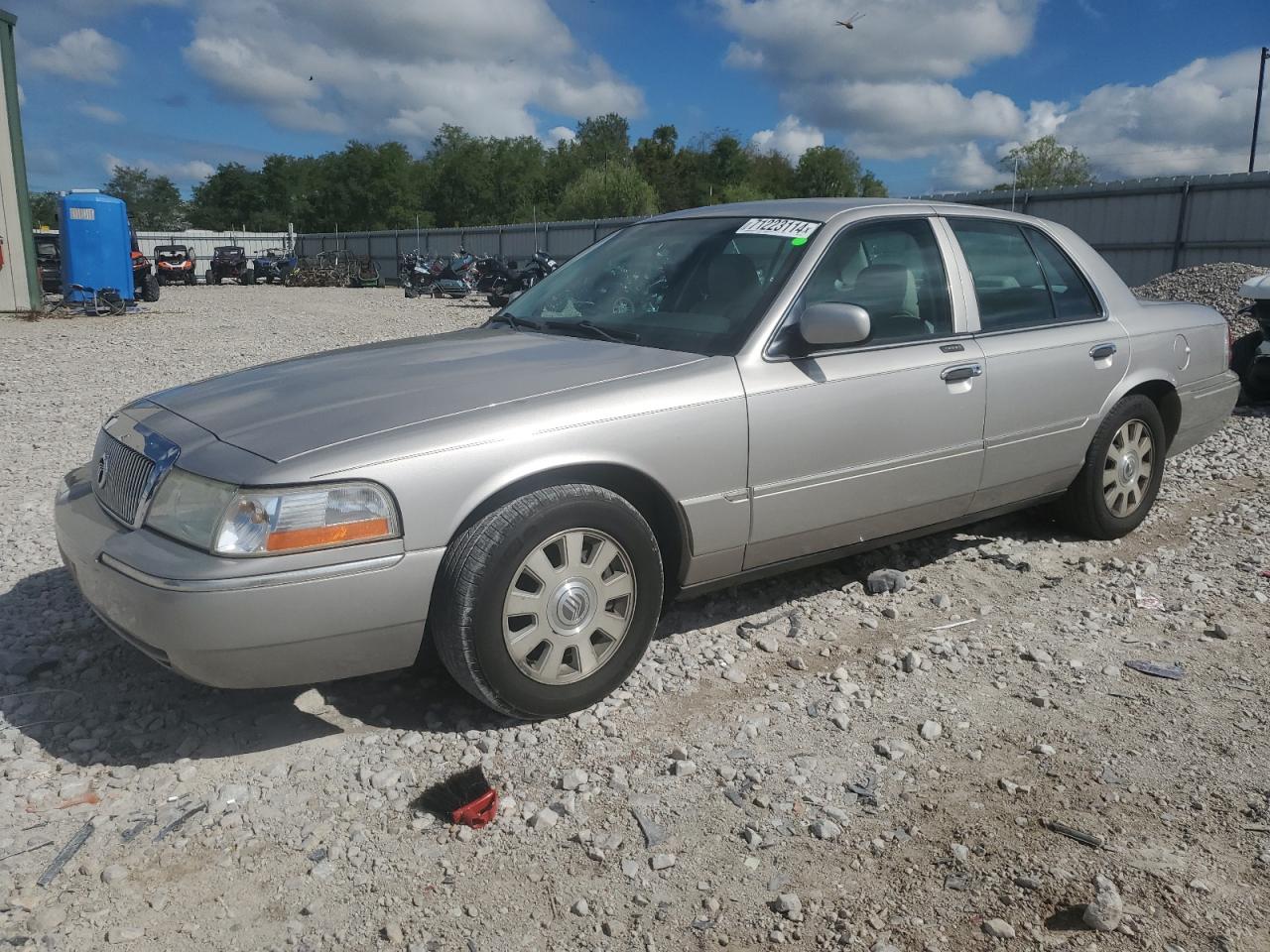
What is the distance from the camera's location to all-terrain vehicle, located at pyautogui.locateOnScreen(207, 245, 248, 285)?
40.8m

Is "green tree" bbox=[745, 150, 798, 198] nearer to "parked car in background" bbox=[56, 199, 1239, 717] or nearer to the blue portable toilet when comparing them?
the blue portable toilet

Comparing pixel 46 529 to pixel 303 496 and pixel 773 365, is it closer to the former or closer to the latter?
pixel 303 496

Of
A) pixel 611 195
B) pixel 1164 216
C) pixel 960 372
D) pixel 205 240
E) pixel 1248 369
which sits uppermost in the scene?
pixel 611 195

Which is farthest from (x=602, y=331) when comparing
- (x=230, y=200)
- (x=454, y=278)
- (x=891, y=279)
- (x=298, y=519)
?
(x=230, y=200)

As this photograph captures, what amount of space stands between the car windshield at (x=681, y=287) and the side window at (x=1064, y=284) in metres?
1.43

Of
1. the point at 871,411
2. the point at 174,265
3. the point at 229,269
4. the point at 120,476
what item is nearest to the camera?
the point at 120,476

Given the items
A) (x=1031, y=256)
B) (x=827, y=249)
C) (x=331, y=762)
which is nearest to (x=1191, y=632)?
(x=1031, y=256)

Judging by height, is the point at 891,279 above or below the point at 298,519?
above

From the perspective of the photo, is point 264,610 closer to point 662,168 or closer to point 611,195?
point 611,195

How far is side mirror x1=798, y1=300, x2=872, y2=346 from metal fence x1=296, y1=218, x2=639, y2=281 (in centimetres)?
2147

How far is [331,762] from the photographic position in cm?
300

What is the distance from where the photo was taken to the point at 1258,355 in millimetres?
9078

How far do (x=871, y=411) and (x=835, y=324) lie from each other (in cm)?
46

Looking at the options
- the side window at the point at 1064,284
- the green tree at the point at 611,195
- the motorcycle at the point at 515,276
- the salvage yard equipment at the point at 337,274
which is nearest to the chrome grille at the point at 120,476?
the side window at the point at 1064,284
